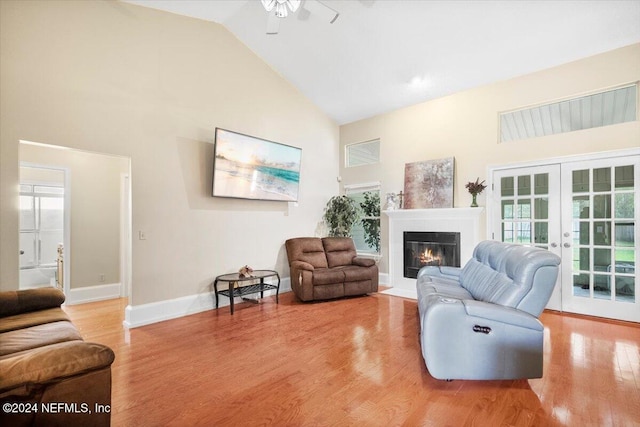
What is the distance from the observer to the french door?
3660 mm

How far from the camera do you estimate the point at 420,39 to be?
394cm

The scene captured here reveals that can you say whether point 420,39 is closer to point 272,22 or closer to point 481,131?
point 481,131

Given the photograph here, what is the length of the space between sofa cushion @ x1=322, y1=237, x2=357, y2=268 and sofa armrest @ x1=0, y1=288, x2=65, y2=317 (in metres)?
3.70

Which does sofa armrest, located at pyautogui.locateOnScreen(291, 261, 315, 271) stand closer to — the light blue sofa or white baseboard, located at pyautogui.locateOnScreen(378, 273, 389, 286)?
white baseboard, located at pyautogui.locateOnScreen(378, 273, 389, 286)

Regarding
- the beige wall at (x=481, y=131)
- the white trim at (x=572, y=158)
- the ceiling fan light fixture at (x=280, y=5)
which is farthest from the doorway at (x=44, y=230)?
the white trim at (x=572, y=158)

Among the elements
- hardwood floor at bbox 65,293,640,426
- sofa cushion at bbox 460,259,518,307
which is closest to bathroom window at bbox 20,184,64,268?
hardwood floor at bbox 65,293,640,426

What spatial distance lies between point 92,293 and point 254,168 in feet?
10.7

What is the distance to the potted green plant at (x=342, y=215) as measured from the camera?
19.5 feet

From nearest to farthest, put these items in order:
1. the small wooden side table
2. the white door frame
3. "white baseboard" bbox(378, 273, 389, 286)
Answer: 1. the small wooden side table
2. the white door frame
3. "white baseboard" bbox(378, 273, 389, 286)

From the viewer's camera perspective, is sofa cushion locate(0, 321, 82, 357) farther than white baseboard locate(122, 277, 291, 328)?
No

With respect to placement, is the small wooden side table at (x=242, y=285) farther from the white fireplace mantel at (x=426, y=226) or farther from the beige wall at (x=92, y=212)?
the white fireplace mantel at (x=426, y=226)

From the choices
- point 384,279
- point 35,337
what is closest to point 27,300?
point 35,337

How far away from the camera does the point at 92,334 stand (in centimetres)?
332

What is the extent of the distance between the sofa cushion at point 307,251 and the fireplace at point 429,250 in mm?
1517
